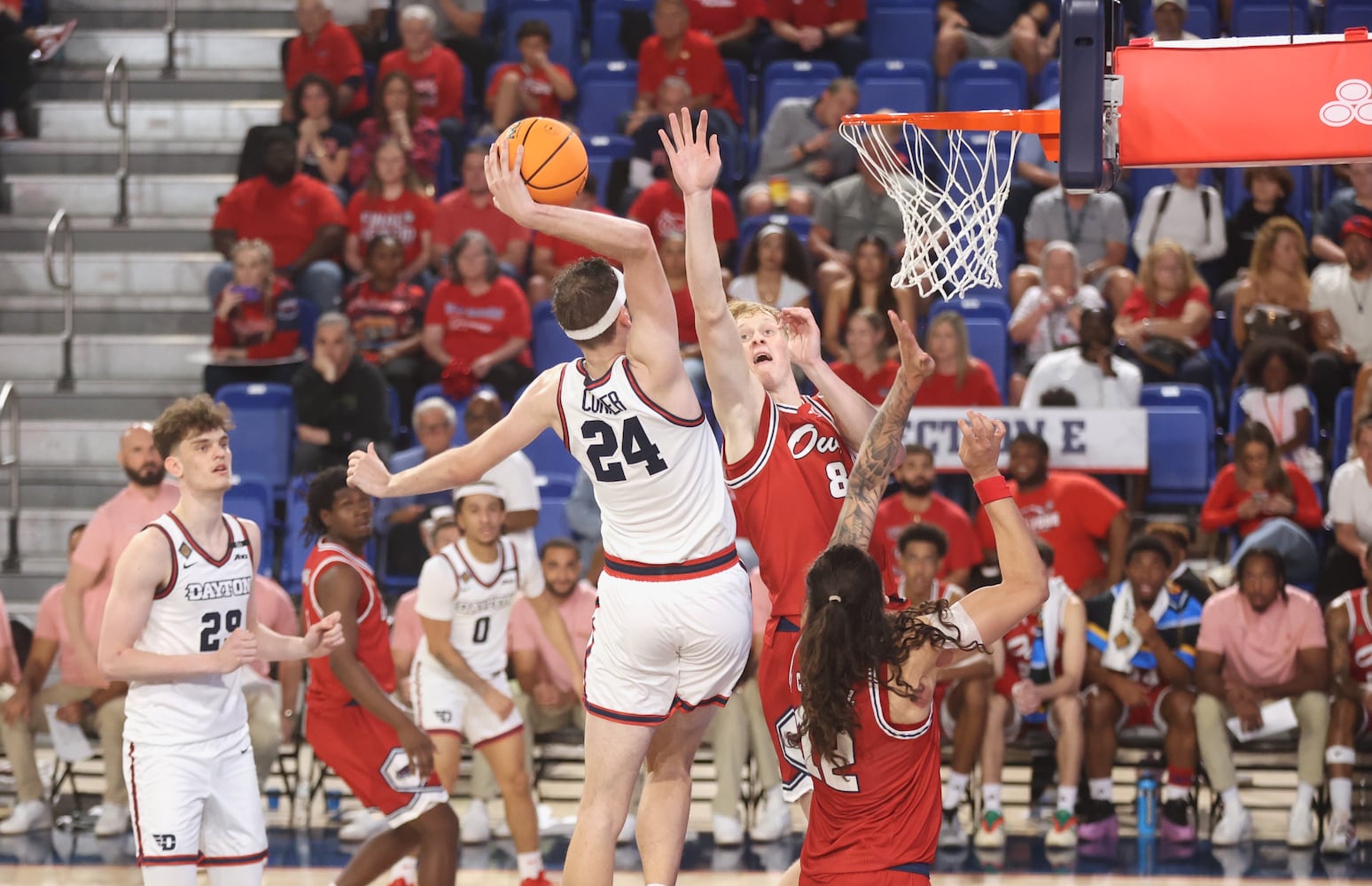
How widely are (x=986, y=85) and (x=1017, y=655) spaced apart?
4736 mm

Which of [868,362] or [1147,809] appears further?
[868,362]

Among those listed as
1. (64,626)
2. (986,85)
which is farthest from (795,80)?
(64,626)

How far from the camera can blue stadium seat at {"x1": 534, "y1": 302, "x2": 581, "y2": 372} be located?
11.2 m

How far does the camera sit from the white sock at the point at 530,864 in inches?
297

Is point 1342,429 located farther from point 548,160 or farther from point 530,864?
point 548,160

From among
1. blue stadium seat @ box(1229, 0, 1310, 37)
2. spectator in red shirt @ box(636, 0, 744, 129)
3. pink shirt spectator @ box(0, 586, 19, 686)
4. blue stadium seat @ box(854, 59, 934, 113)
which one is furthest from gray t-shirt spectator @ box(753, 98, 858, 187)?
pink shirt spectator @ box(0, 586, 19, 686)

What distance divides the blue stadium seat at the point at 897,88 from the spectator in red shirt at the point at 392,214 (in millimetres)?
3097

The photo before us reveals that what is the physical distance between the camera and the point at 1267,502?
9602 mm

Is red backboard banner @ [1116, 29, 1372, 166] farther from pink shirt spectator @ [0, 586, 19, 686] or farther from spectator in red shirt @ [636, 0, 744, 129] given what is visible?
spectator in red shirt @ [636, 0, 744, 129]

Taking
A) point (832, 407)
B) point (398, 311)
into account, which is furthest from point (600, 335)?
point (398, 311)

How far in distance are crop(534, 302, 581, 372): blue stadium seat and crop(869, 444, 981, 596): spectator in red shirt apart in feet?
8.41

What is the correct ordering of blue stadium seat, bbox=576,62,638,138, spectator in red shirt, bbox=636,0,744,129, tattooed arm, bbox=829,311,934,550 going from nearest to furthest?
tattooed arm, bbox=829,311,934,550, spectator in red shirt, bbox=636,0,744,129, blue stadium seat, bbox=576,62,638,138

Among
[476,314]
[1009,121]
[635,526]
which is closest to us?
[1009,121]

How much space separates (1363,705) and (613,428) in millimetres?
5292
